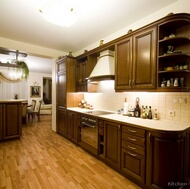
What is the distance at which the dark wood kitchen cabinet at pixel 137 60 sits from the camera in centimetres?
192

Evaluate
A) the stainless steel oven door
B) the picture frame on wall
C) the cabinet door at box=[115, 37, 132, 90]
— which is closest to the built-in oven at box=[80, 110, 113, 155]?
the stainless steel oven door

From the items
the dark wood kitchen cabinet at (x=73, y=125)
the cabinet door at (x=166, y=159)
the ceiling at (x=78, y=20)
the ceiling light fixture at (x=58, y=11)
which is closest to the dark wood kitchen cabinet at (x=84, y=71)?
the ceiling at (x=78, y=20)

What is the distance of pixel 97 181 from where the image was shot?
192 cm

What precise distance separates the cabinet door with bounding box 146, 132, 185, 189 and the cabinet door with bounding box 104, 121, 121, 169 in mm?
558

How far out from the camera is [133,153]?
1846 mm

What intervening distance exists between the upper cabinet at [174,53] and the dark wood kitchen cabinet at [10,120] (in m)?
3.61

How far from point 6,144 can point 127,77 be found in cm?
337

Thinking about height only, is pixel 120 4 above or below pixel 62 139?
above

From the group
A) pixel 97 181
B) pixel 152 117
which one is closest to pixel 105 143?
pixel 97 181

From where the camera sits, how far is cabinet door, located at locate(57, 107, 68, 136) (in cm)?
366

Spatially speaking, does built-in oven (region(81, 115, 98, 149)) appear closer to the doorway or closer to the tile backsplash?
the tile backsplash

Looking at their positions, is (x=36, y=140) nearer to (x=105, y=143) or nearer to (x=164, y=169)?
(x=105, y=143)

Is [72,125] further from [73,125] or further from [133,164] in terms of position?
[133,164]

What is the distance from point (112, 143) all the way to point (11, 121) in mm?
2885
